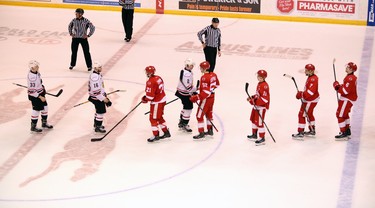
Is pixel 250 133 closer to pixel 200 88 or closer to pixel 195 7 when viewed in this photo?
pixel 200 88

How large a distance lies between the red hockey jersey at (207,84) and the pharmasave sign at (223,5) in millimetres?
7133

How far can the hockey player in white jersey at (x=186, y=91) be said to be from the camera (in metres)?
12.2

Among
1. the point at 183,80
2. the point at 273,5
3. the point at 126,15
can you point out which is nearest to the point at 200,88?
the point at 183,80

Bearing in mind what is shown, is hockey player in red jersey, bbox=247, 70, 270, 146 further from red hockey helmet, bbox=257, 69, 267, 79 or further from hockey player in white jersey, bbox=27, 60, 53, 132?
hockey player in white jersey, bbox=27, 60, 53, 132

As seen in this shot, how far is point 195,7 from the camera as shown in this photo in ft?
63.3

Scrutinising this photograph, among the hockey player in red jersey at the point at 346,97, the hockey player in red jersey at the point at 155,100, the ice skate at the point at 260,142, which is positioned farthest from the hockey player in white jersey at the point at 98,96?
the hockey player in red jersey at the point at 346,97

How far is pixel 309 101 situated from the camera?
12266 mm

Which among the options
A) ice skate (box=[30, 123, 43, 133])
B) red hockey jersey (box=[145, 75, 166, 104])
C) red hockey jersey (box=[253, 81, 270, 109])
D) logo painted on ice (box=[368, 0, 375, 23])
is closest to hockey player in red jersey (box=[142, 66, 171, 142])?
red hockey jersey (box=[145, 75, 166, 104])

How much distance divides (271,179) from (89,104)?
13.0 feet

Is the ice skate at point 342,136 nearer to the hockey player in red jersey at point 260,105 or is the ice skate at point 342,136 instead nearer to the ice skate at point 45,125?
the hockey player in red jersey at point 260,105

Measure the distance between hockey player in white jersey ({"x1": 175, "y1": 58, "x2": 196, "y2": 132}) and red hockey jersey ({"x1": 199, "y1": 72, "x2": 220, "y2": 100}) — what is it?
24 cm

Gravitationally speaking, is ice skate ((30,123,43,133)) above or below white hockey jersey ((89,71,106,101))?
below

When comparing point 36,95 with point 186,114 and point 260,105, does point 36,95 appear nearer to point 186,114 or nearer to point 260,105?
point 186,114

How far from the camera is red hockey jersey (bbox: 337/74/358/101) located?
1203 cm
